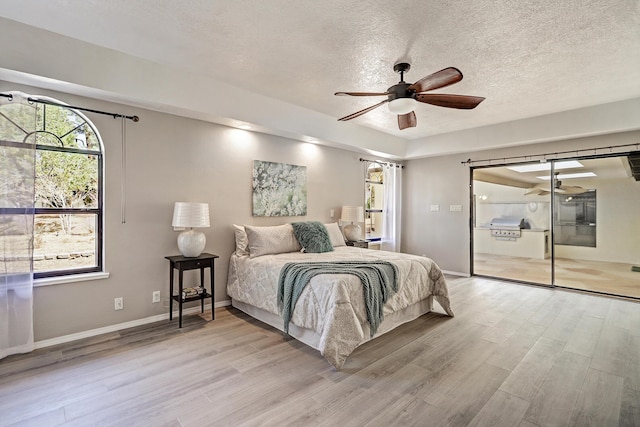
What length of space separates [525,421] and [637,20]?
9.88 ft

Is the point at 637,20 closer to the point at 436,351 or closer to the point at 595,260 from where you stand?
the point at 436,351

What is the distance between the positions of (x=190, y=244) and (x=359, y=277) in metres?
1.89

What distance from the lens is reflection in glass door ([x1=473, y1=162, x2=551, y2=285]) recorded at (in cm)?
520

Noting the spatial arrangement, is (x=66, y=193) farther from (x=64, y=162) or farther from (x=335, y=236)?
(x=335, y=236)

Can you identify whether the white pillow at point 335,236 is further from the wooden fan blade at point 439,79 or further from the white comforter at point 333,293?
the wooden fan blade at point 439,79

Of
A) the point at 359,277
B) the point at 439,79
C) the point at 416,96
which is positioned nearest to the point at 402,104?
the point at 416,96

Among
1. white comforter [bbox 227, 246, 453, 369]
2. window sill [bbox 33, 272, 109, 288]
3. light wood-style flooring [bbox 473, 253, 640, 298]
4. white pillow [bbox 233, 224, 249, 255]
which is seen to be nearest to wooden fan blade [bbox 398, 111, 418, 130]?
white comforter [bbox 227, 246, 453, 369]

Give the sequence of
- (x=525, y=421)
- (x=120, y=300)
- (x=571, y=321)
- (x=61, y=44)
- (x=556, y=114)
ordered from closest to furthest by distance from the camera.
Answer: (x=525, y=421), (x=61, y=44), (x=120, y=300), (x=571, y=321), (x=556, y=114)

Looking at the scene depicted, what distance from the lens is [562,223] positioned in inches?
195

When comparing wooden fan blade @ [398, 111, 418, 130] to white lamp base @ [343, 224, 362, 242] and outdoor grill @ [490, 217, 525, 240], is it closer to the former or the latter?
white lamp base @ [343, 224, 362, 242]

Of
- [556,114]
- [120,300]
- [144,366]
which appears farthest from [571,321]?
[120,300]

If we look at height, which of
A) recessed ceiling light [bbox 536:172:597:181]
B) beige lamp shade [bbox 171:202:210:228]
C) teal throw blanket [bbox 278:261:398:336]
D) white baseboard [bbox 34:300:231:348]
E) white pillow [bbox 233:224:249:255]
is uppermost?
recessed ceiling light [bbox 536:172:597:181]

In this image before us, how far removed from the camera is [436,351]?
2744mm

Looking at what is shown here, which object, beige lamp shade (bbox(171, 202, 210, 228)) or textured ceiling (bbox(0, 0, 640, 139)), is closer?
textured ceiling (bbox(0, 0, 640, 139))
